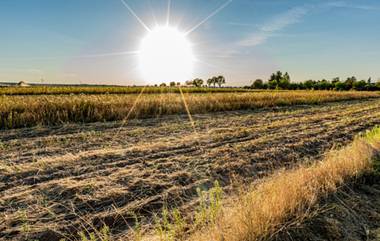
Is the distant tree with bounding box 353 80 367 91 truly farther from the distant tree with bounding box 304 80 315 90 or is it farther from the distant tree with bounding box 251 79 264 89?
the distant tree with bounding box 251 79 264 89

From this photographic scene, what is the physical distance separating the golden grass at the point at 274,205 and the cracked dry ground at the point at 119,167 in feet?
3.17

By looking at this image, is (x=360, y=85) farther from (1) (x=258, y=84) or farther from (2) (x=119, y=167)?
(2) (x=119, y=167)

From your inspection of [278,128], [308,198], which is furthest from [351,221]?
[278,128]

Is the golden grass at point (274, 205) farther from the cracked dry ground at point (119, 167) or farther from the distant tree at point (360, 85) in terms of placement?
the distant tree at point (360, 85)

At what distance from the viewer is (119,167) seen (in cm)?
448

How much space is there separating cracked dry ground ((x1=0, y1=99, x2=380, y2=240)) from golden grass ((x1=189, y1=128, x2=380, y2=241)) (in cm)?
97

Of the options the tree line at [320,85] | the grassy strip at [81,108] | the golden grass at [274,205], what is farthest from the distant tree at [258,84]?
the golden grass at [274,205]

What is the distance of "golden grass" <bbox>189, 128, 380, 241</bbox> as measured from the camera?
2.28 metres

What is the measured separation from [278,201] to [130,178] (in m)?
2.30

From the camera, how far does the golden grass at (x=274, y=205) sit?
228 cm

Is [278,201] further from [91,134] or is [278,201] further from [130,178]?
[91,134]

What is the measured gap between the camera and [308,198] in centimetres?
284

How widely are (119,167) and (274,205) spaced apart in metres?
2.84

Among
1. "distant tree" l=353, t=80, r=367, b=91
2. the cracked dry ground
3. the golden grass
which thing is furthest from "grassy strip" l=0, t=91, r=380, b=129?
"distant tree" l=353, t=80, r=367, b=91
